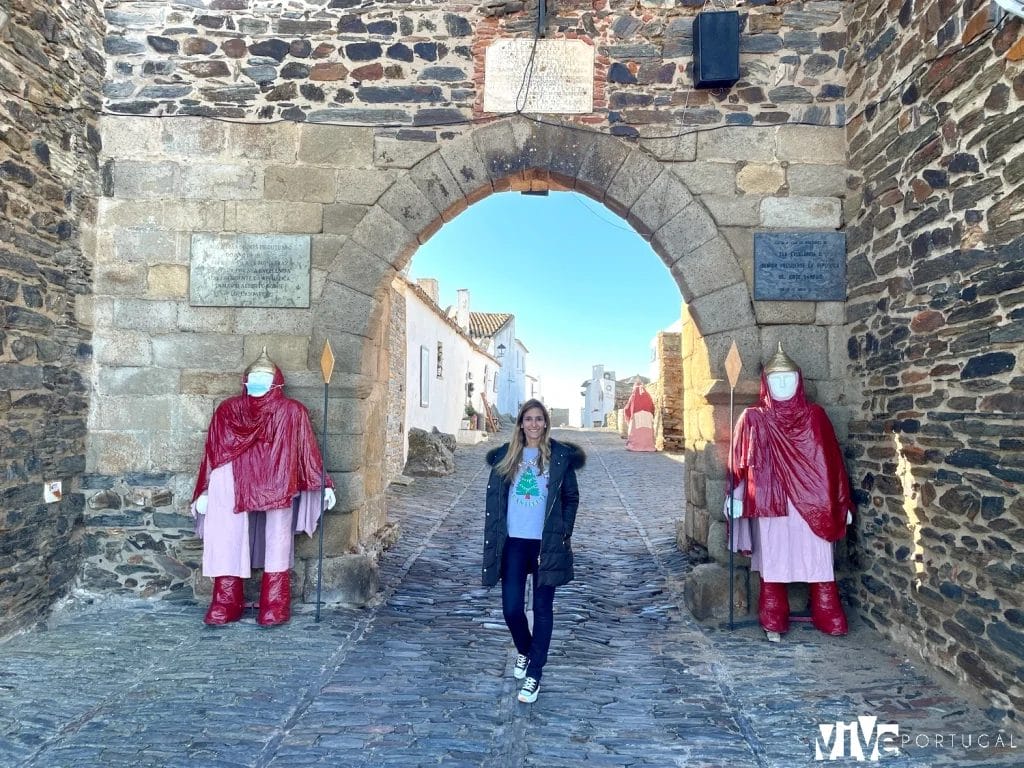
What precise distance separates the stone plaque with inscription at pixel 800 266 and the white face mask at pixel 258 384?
11.5 feet

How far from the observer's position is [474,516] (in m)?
8.03

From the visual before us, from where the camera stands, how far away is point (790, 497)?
A: 13.4ft

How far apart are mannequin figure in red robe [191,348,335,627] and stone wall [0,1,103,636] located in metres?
1.03

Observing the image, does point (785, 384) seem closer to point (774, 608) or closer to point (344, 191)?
point (774, 608)

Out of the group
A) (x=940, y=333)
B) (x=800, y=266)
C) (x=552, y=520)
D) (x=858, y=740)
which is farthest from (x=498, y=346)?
(x=858, y=740)

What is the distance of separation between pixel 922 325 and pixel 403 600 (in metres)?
3.88

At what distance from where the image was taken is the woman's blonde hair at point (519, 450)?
327 cm

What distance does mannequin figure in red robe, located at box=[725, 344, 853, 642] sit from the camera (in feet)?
13.3

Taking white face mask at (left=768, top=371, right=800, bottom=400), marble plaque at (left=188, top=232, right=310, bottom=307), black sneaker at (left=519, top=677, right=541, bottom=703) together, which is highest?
marble plaque at (left=188, top=232, right=310, bottom=307)

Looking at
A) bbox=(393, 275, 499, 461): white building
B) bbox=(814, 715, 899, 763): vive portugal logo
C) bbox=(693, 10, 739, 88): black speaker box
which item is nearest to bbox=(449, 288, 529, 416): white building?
bbox=(393, 275, 499, 461): white building

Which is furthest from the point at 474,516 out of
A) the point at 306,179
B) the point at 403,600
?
the point at 306,179

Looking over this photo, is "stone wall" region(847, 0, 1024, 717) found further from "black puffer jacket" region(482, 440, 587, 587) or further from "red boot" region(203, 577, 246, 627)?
"red boot" region(203, 577, 246, 627)

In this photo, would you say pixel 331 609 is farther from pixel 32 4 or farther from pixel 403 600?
pixel 32 4

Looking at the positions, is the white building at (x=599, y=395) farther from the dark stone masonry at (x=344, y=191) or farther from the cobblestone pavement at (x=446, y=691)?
the cobblestone pavement at (x=446, y=691)
